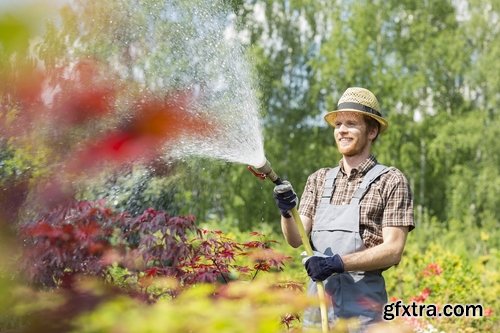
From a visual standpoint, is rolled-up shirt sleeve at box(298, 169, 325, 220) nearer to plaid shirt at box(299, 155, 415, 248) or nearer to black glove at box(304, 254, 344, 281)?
plaid shirt at box(299, 155, 415, 248)

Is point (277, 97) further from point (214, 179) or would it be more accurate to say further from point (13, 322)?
point (13, 322)

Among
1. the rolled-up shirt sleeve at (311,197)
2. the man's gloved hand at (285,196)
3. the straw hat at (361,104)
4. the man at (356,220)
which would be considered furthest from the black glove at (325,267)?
the straw hat at (361,104)

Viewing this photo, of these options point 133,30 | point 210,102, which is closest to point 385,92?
point 133,30

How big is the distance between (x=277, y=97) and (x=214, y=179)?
263 cm

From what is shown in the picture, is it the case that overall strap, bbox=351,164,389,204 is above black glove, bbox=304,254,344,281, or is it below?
above

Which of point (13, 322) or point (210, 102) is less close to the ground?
point (210, 102)

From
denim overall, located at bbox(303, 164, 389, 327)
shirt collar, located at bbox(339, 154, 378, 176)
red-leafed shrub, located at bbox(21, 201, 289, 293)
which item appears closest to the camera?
denim overall, located at bbox(303, 164, 389, 327)

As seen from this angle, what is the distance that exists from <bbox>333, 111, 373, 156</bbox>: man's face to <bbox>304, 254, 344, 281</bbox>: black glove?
451 millimetres

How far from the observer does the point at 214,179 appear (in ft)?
56.3

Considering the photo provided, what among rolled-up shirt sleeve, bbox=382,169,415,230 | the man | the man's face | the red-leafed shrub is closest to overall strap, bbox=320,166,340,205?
the man

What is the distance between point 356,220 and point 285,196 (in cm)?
27

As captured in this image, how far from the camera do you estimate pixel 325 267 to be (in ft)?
8.47

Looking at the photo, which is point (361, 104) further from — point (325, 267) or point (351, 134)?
point (325, 267)

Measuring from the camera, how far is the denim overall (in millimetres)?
2688
